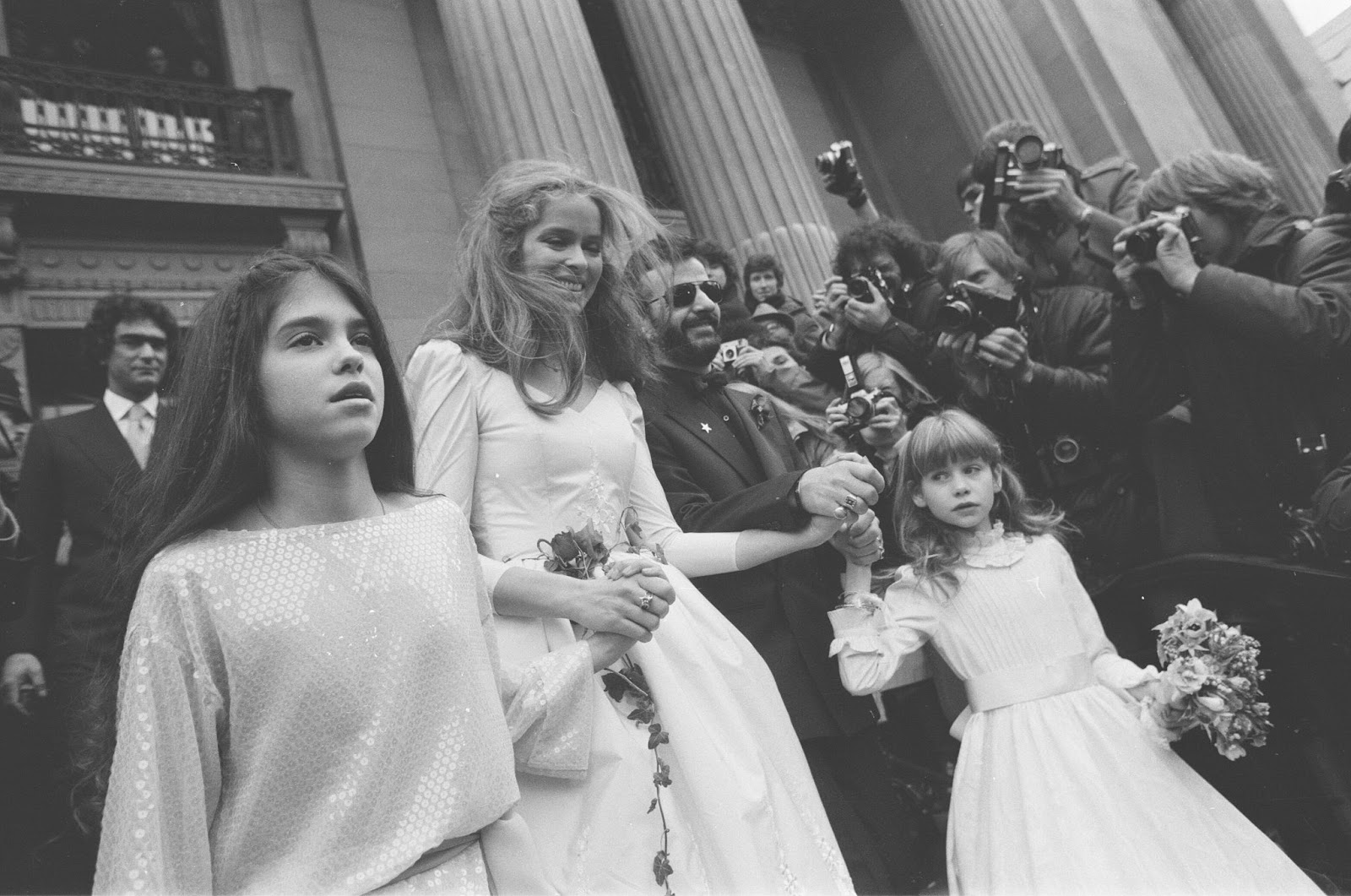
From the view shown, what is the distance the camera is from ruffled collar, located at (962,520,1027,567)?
2.61m

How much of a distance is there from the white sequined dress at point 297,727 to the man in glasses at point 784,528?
1.03m

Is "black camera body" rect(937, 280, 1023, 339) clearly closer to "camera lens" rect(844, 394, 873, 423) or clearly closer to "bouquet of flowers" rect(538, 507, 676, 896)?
"camera lens" rect(844, 394, 873, 423)

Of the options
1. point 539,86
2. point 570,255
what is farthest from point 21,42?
point 570,255

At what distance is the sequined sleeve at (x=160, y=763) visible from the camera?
3.26 feet

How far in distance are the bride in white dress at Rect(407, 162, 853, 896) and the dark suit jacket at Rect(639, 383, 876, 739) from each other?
116mm

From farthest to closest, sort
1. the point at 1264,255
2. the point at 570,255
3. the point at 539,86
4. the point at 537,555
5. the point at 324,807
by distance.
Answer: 1. the point at 539,86
2. the point at 1264,255
3. the point at 570,255
4. the point at 537,555
5. the point at 324,807

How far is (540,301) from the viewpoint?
199 centimetres

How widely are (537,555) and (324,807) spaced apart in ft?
2.41

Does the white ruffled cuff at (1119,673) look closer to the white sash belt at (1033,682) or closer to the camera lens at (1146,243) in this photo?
the white sash belt at (1033,682)

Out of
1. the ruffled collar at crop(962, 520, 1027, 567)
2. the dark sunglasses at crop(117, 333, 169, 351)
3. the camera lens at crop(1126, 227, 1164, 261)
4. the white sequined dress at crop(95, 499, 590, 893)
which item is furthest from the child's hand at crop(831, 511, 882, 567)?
the dark sunglasses at crop(117, 333, 169, 351)

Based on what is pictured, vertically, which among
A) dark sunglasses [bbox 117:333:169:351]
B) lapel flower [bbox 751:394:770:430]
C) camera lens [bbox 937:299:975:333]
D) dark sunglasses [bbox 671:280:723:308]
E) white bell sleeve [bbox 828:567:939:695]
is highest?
dark sunglasses [bbox 117:333:169:351]

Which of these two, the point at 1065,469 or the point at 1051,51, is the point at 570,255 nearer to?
the point at 1065,469

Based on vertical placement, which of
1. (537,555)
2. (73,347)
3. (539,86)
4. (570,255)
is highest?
(539,86)

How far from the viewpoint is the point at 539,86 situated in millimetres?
6359
